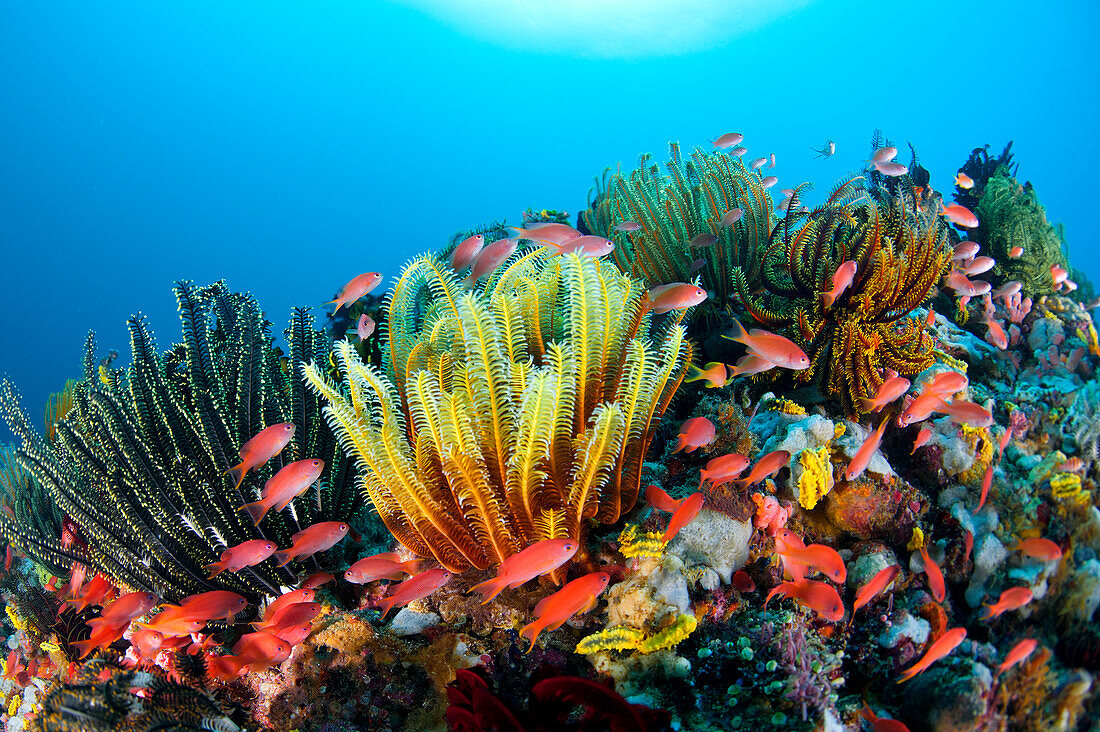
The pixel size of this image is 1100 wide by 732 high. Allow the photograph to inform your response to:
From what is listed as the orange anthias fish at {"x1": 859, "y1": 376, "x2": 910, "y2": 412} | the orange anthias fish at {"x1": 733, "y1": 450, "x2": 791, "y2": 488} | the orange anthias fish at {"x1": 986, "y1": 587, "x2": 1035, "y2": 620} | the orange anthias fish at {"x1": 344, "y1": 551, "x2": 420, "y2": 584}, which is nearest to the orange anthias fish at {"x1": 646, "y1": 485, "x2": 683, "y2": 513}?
the orange anthias fish at {"x1": 733, "y1": 450, "x2": 791, "y2": 488}

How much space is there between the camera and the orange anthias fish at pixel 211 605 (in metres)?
2.96

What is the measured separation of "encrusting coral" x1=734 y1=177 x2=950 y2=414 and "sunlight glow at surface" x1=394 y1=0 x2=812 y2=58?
345 ft

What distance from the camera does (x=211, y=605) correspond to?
118 inches

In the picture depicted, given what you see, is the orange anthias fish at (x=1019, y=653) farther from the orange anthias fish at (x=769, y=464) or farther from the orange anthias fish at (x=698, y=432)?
the orange anthias fish at (x=698, y=432)

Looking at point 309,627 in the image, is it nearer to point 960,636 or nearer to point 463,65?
point 960,636

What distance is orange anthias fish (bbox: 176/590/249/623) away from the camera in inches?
117

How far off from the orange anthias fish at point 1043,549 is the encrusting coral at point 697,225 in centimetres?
333

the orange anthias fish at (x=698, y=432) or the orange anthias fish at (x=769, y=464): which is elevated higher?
the orange anthias fish at (x=698, y=432)

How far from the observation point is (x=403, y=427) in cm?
311

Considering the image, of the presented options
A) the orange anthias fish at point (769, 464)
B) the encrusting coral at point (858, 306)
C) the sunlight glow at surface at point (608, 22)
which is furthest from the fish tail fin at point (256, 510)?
the sunlight glow at surface at point (608, 22)

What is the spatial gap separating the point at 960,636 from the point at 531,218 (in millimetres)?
7713

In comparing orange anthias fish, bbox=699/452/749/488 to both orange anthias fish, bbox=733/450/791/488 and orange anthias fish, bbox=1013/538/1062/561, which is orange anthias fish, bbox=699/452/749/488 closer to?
orange anthias fish, bbox=733/450/791/488

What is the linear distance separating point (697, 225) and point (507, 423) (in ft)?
13.4

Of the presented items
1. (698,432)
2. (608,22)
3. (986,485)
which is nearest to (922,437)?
(986,485)
